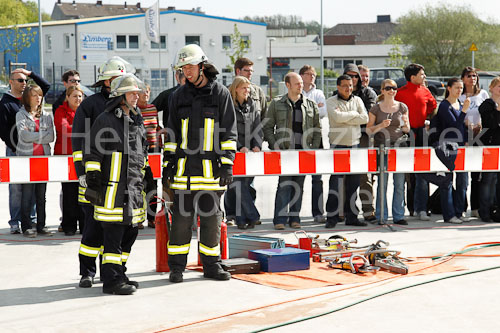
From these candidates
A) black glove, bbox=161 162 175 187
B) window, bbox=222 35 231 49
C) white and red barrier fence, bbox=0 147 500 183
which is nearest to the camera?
black glove, bbox=161 162 175 187

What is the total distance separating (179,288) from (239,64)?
14.5 feet

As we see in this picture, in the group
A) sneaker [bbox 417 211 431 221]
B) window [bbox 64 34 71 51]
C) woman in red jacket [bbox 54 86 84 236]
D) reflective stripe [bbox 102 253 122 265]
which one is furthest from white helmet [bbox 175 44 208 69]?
window [bbox 64 34 71 51]

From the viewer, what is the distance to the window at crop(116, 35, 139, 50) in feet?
219

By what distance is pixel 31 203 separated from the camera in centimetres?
1017

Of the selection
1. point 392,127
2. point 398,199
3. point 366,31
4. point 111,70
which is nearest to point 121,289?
point 111,70

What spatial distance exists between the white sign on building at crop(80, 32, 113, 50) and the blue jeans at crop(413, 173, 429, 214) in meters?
56.8

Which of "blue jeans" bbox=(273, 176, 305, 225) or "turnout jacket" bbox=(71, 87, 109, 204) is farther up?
"turnout jacket" bbox=(71, 87, 109, 204)

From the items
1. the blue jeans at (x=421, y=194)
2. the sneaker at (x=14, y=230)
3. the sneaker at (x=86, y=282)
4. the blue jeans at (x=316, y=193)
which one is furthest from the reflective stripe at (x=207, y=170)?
the blue jeans at (x=421, y=194)

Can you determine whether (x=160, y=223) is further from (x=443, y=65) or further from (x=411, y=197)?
(x=443, y=65)

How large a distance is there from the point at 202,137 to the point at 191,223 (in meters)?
0.88

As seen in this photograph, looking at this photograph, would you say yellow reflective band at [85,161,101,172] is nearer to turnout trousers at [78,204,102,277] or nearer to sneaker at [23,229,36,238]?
turnout trousers at [78,204,102,277]

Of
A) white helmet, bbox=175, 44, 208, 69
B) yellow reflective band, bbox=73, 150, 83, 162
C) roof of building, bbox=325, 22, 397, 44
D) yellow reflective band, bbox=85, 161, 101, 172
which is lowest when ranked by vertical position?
yellow reflective band, bbox=85, 161, 101, 172

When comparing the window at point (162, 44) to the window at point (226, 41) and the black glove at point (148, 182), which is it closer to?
the window at point (226, 41)

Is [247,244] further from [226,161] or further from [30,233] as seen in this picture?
[30,233]
